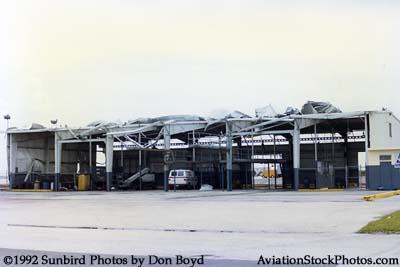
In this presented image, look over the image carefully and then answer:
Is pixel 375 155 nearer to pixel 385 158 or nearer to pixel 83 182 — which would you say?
pixel 385 158

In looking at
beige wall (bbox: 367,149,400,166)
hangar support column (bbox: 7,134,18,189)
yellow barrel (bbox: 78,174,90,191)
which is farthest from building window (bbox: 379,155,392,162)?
hangar support column (bbox: 7,134,18,189)

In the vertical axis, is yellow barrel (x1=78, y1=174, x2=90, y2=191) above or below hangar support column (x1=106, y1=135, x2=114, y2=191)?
below

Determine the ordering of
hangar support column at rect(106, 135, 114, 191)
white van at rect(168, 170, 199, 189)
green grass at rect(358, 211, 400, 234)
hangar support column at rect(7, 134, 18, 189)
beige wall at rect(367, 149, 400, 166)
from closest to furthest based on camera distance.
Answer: green grass at rect(358, 211, 400, 234), beige wall at rect(367, 149, 400, 166), hangar support column at rect(106, 135, 114, 191), white van at rect(168, 170, 199, 189), hangar support column at rect(7, 134, 18, 189)

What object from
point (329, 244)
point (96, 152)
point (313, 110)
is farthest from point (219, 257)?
point (96, 152)

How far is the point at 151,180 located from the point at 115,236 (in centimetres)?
4802

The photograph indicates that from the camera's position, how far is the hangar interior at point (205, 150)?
51406 mm

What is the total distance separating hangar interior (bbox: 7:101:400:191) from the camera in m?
51.4

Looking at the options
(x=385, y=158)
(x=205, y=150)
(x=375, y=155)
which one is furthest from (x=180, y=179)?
(x=385, y=158)

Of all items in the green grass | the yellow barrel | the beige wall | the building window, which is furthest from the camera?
the yellow barrel

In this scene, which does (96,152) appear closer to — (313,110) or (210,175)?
(210,175)

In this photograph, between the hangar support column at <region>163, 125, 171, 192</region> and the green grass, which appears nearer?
the green grass

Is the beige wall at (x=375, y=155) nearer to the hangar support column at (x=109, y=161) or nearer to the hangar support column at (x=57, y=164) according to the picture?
the hangar support column at (x=109, y=161)

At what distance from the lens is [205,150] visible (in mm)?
61344

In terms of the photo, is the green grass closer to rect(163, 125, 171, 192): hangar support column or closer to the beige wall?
the beige wall
